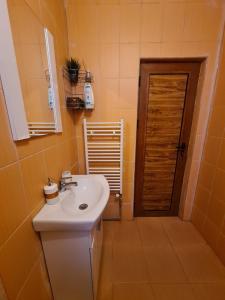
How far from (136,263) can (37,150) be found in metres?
1.36

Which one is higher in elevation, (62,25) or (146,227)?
(62,25)

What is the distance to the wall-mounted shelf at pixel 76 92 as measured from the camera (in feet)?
4.21

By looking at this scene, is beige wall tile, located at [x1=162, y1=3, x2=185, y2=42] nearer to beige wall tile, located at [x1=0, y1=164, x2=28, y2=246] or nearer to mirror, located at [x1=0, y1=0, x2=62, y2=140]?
mirror, located at [x1=0, y1=0, x2=62, y2=140]

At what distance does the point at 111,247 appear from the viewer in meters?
1.46

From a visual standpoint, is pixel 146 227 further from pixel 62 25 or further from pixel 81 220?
pixel 62 25

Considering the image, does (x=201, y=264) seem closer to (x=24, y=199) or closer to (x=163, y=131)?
(x=163, y=131)

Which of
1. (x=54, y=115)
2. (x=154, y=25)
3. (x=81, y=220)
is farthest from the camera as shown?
(x=154, y=25)

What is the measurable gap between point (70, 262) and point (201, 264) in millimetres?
1253

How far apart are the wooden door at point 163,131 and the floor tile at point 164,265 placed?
1.68 ft

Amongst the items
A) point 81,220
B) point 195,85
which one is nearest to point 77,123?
point 81,220

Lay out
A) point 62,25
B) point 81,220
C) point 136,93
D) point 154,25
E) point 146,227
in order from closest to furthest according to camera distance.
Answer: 1. point 81,220
2. point 62,25
3. point 154,25
4. point 136,93
5. point 146,227

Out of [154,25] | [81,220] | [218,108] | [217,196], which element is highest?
[154,25]

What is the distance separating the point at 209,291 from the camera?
1.09 meters

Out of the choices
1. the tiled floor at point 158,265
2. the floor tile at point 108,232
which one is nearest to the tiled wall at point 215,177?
the tiled floor at point 158,265
